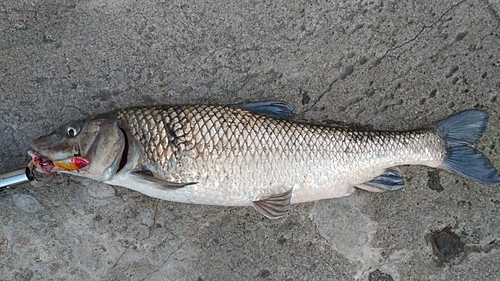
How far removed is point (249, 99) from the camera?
302cm

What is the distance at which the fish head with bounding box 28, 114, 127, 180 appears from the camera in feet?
7.98

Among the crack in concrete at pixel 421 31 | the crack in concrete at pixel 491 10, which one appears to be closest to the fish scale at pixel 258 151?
the crack in concrete at pixel 421 31

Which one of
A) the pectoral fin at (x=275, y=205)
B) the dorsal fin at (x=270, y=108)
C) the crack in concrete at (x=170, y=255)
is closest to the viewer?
the pectoral fin at (x=275, y=205)

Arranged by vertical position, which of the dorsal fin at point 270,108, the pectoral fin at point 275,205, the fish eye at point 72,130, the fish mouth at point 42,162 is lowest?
the pectoral fin at point 275,205

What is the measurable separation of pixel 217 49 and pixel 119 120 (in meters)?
0.95

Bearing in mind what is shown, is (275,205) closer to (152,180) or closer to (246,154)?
(246,154)

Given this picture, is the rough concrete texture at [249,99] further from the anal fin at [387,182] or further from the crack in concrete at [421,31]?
the anal fin at [387,182]

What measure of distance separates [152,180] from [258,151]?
2.35 ft

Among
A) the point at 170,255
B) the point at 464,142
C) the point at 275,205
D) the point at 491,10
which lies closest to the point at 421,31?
the point at 491,10

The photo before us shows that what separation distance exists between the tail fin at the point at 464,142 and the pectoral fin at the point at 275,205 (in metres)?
1.26

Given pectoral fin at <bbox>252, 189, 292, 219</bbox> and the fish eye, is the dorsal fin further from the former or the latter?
the fish eye

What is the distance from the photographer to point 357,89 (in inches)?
121

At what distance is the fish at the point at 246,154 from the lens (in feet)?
8.10

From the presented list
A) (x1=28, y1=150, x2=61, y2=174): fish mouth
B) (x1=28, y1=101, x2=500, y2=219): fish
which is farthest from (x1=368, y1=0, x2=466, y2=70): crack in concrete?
(x1=28, y1=150, x2=61, y2=174): fish mouth
